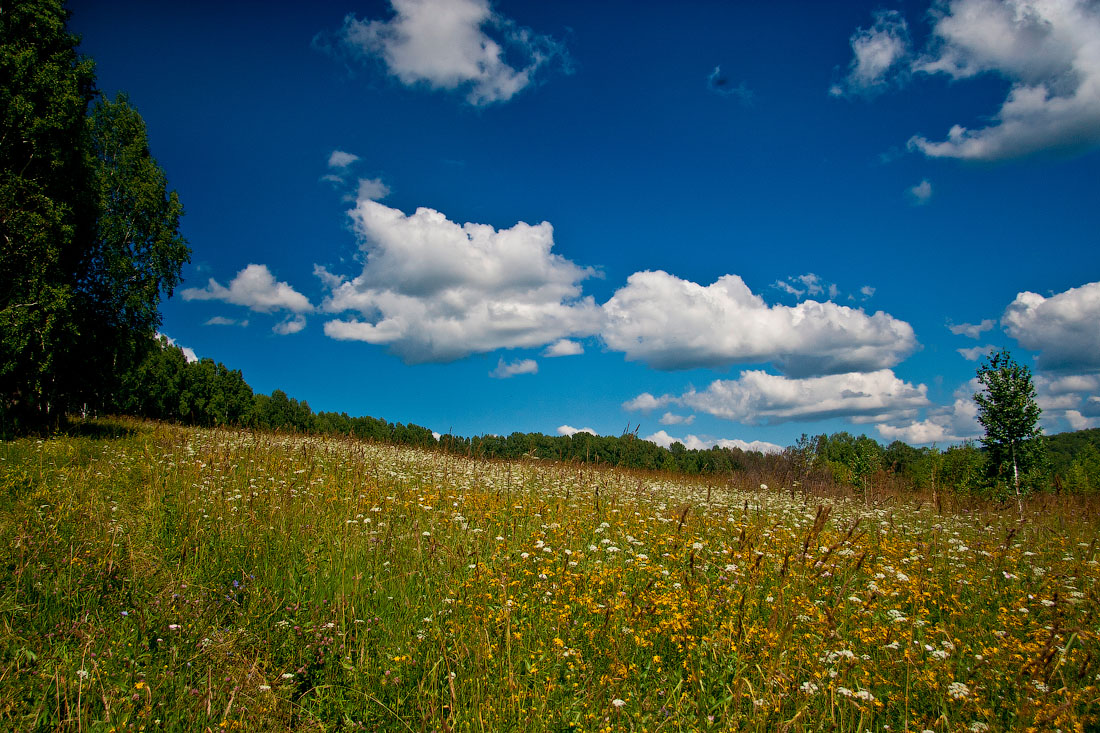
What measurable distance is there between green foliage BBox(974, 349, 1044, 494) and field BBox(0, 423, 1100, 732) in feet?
71.8

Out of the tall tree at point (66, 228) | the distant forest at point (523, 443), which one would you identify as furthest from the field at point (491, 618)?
the tall tree at point (66, 228)

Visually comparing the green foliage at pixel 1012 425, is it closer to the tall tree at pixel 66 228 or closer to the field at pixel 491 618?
the field at pixel 491 618

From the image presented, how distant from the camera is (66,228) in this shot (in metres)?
15.1

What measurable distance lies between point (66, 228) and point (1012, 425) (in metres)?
40.2

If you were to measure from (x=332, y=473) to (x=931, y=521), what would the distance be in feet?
39.7

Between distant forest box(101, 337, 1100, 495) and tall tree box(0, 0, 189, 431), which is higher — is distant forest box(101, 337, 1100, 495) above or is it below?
below

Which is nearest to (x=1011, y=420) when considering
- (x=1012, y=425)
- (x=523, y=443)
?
(x=1012, y=425)

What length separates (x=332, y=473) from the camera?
31.4 ft

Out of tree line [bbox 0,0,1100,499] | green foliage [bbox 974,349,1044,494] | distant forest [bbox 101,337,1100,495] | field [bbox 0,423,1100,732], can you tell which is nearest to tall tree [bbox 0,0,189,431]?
tree line [bbox 0,0,1100,499]

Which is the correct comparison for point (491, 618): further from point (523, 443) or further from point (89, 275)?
point (523, 443)

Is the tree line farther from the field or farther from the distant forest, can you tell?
the field

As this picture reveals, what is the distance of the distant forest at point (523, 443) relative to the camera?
15.9m

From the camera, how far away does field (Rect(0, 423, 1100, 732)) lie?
3057 mm

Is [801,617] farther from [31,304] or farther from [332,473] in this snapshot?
[31,304]
